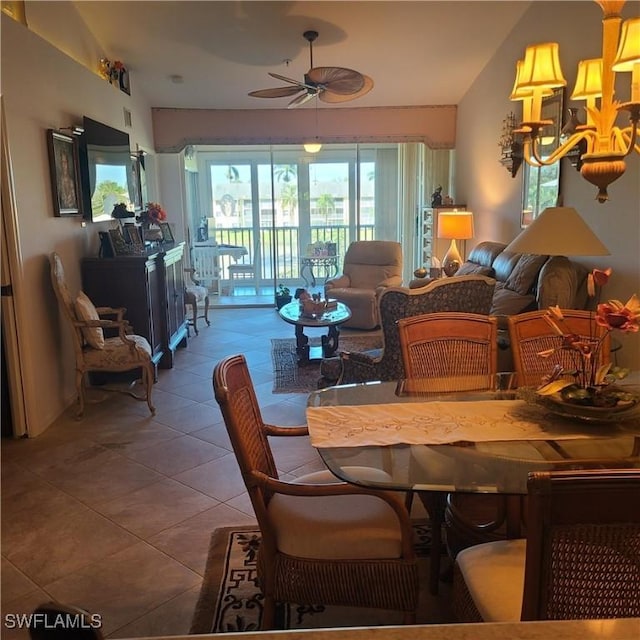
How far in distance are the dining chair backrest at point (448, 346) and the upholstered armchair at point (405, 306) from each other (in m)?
0.72

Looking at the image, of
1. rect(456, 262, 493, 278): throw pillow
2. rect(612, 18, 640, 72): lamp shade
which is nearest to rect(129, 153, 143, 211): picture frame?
rect(456, 262, 493, 278): throw pillow

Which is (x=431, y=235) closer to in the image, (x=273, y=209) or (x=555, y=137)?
(x=273, y=209)

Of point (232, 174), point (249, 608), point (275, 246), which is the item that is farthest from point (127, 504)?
point (232, 174)

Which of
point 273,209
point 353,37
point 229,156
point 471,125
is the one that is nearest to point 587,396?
point 353,37

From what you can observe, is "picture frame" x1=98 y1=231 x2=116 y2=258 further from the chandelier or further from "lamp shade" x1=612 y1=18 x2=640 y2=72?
"lamp shade" x1=612 y1=18 x2=640 y2=72

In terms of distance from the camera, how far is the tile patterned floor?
7.05 ft

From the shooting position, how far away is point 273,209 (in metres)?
8.35

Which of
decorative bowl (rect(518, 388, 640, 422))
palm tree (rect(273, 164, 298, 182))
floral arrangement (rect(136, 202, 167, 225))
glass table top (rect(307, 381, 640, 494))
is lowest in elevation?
glass table top (rect(307, 381, 640, 494))

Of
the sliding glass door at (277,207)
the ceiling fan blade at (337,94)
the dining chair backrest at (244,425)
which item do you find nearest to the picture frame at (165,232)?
the sliding glass door at (277,207)

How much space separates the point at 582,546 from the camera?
1.10 meters

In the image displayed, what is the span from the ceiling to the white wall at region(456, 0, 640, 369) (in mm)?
286

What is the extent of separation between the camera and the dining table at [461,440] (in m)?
1.57

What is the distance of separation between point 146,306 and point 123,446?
4.74ft

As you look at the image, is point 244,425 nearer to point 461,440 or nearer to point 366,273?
point 461,440
